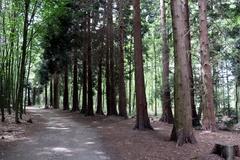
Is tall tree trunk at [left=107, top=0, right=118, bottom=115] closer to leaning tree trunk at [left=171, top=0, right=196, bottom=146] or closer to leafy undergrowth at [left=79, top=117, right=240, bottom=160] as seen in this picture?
leafy undergrowth at [left=79, top=117, right=240, bottom=160]

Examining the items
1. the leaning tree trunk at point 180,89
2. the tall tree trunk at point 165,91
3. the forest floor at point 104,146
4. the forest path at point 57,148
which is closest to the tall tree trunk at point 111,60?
the tall tree trunk at point 165,91

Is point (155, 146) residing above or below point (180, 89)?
below

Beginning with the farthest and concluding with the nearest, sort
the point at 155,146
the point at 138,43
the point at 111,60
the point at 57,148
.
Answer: the point at 111,60
the point at 138,43
the point at 57,148
the point at 155,146

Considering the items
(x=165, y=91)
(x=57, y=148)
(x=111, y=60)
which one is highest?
(x=111, y=60)

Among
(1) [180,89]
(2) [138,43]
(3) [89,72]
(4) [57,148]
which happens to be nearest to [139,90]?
(2) [138,43]

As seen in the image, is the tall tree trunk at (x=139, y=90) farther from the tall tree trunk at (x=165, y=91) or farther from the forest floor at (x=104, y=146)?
the tall tree trunk at (x=165, y=91)

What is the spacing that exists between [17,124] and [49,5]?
671 cm

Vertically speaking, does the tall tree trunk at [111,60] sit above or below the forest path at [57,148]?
above

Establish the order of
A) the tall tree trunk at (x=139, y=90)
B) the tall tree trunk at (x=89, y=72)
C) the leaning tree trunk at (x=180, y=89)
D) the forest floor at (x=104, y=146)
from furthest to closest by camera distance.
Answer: the tall tree trunk at (x=89, y=72) → the tall tree trunk at (x=139, y=90) → the leaning tree trunk at (x=180, y=89) → the forest floor at (x=104, y=146)

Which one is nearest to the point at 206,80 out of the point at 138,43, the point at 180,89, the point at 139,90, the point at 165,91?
the point at 139,90

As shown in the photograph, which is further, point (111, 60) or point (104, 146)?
point (111, 60)

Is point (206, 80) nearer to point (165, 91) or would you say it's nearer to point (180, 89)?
point (180, 89)

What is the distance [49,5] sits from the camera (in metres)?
19.9

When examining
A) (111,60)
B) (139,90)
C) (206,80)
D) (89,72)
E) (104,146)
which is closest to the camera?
(104,146)
